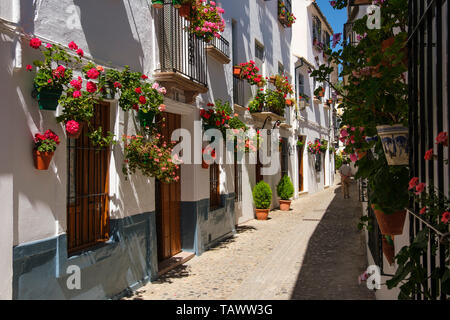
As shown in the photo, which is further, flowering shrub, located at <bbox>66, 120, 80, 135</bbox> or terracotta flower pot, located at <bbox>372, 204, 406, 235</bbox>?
flowering shrub, located at <bbox>66, 120, 80, 135</bbox>

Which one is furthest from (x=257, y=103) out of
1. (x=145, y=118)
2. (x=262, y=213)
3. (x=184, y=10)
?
(x=145, y=118)

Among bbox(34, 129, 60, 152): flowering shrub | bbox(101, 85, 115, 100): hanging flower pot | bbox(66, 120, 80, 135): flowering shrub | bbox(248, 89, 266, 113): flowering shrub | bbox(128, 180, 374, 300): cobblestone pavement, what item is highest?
bbox(248, 89, 266, 113): flowering shrub

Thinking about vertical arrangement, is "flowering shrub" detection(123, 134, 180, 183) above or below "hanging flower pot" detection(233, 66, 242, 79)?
below

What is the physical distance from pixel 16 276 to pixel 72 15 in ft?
10.0

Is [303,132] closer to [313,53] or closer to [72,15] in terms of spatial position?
[313,53]

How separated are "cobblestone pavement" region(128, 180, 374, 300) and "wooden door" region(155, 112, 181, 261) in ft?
1.57

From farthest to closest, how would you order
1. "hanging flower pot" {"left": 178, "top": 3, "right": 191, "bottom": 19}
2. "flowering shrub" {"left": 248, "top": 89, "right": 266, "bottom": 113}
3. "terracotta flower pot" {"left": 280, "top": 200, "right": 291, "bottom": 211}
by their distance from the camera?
"terracotta flower pot" {"left": 280, "top": 200, "right": 291, "bottom": 211} → "flowering shrub" {"left": 248, "top": 89, "right": 266, "bottom": 113} → "hanging flower pot" {"left": 178, "top": 3, "right": 191, "bottom": 19}

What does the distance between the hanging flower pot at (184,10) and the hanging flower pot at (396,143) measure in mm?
5246

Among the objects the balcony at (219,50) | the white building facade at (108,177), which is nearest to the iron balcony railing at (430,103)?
the white building facade at (108,177)

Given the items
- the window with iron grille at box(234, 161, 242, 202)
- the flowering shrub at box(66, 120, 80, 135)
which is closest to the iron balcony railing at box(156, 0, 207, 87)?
the flowering shrub at box(66, 120, 80, 135)

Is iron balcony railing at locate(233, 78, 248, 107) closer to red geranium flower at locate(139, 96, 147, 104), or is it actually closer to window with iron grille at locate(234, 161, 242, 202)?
window with iron grille at locate(234, 161, 242, 202)

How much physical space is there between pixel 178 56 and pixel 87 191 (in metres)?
3.34

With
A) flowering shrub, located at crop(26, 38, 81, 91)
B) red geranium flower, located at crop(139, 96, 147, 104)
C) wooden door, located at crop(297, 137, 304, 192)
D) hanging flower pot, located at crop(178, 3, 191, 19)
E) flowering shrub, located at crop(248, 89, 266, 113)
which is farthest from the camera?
wooden door, located at crop(297, 137, 304, 192)

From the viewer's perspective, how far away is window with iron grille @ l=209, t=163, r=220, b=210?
9.63 metres
